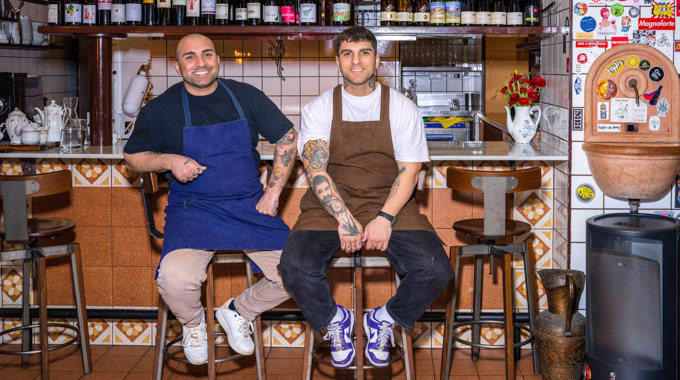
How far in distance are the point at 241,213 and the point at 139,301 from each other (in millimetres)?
1135

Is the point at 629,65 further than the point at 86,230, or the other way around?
the point at 86,230

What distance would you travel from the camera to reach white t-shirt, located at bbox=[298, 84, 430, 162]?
317 centimetres

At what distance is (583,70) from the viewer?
3.69m

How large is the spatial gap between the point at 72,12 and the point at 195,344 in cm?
200

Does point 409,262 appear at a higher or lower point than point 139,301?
higher

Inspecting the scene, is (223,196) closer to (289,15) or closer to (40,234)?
(40,234)

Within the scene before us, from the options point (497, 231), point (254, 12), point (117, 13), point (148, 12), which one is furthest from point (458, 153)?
point (117, 13)

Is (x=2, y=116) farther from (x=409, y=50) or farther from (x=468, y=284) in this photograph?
(x=409, y=50)

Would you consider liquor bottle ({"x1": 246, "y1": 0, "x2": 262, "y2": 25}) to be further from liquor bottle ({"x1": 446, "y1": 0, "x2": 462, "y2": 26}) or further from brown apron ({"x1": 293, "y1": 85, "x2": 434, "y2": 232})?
brown apron ({"x1": 293, "y1": 85, "x2": 434, "y2": 232})

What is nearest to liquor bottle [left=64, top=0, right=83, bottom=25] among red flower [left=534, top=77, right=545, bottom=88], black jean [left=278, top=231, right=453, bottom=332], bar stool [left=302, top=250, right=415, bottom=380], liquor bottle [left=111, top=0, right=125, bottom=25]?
liquor bottle [left=111, top=0, right=125, bottom=25]

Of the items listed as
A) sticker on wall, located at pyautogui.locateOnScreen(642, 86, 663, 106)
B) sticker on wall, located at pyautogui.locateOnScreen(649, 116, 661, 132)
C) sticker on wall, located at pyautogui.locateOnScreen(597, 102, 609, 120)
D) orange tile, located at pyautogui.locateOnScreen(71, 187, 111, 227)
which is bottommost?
orange tile, located at pyautogui.locateOnScreen(71, 187, 111, 227)

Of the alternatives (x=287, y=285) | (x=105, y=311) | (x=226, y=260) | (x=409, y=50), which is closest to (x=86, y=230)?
(x=105, y=311)

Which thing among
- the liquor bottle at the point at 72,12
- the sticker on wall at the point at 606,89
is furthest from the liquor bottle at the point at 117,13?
the sticker on wall at the point at 606,89

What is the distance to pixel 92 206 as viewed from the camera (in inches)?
155
